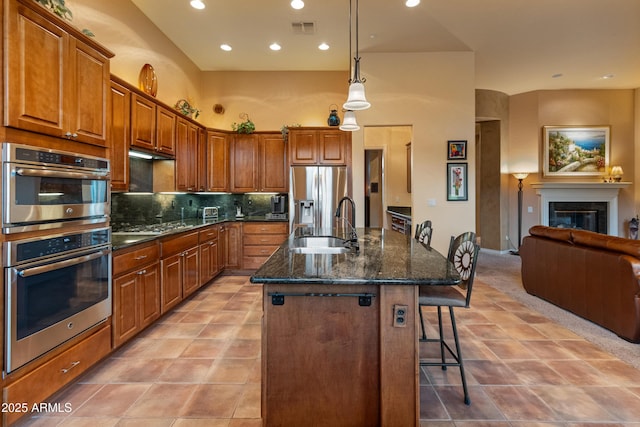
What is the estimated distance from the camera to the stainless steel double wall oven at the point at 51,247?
64.1 inches

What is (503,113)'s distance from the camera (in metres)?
6.85

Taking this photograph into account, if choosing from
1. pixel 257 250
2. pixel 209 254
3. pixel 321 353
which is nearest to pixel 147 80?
pixel 209 254

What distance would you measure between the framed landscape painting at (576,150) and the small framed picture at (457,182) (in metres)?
3.23

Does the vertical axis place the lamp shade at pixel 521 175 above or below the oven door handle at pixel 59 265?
above

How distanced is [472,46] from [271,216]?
13.3ft

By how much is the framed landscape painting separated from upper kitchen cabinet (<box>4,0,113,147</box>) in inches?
304

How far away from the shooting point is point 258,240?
5.09 metres

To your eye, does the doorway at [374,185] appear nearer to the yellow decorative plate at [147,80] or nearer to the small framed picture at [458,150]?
the small framed picture at [458,150]

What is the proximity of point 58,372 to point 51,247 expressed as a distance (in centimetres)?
77

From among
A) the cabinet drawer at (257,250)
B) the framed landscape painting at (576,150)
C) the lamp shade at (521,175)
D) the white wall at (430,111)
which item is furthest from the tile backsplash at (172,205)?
the framed landscape painting at (576,150)

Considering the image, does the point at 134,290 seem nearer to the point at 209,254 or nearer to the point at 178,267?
the point at 178,267

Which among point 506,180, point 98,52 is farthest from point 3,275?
point 506,180

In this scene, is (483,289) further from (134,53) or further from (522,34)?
(134,53)

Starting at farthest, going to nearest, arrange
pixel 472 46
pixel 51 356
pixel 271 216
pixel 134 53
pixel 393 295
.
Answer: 1. pixel 271 216
2. pixel 472 46
3. pixel 134 53
4. pixel 51 356
5. pixel 393 295
